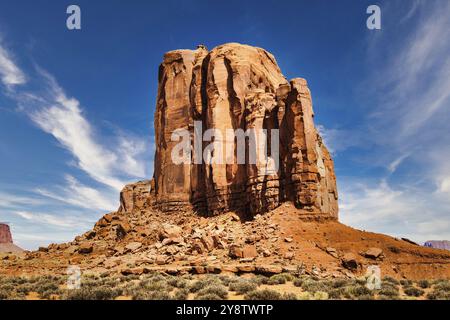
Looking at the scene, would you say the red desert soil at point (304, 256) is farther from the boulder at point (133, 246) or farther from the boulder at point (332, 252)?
the boulder at point (133, 246)

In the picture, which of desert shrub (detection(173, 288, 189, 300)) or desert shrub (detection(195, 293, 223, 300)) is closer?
desert shrub (detection(195, 293, 223, 300))

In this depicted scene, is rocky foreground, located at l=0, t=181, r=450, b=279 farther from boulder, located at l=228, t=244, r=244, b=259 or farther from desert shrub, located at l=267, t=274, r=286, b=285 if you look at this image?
desert shrub, located at l=267, t=274, r=286, b=285

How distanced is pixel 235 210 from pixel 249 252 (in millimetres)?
13392

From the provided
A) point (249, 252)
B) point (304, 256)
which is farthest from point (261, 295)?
point (249, 252)

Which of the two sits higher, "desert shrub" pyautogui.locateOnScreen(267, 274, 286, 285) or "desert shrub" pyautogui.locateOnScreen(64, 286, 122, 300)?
"desert shrub" pyautogui.locateOnScreen(267, 274, 286, 285)

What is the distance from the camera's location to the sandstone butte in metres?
27.3

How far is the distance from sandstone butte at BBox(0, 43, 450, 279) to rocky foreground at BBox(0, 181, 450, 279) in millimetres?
102

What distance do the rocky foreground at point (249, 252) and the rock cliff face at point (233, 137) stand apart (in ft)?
9.43

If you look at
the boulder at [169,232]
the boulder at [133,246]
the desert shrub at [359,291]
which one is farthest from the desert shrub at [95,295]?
the boulder at [133,246]

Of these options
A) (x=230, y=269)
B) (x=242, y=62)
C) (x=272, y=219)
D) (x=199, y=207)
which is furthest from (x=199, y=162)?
(x=230, y=269)

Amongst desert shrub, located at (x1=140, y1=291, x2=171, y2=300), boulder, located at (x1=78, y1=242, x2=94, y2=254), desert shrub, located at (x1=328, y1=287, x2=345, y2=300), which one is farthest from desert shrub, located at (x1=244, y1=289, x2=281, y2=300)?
boulder, located at (x1=78, y1=242, x2=94, y2=254)

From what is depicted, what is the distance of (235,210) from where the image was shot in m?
41.9

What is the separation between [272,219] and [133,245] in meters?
16.2
